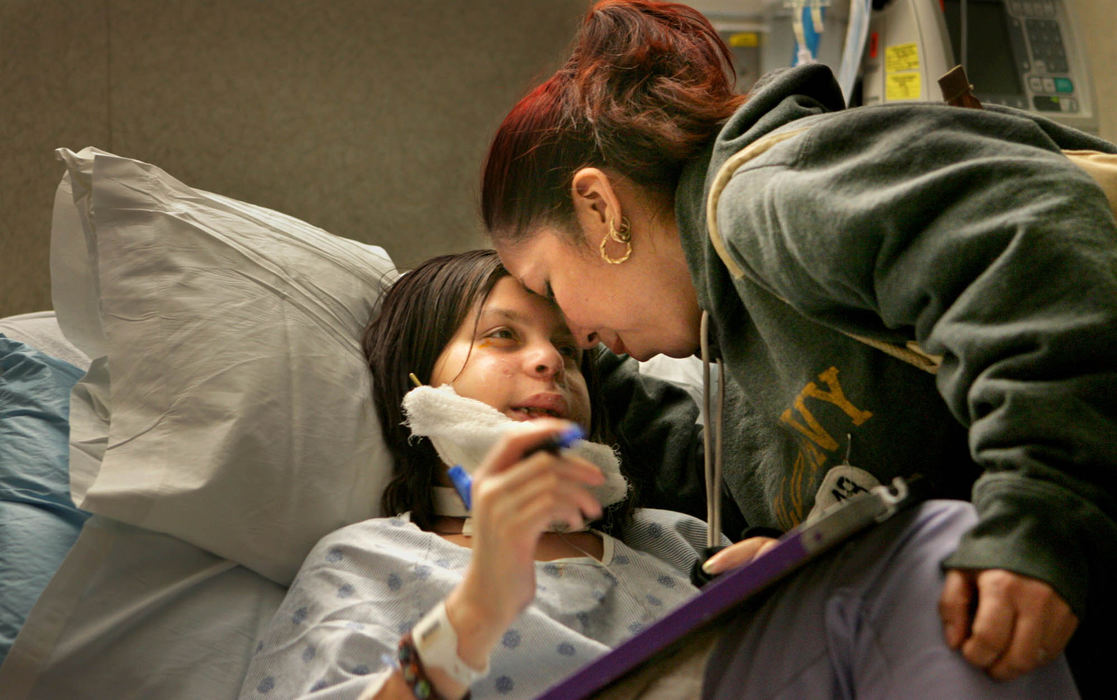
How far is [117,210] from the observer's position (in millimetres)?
1142

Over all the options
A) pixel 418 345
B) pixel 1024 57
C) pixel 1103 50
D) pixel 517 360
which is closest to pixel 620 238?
pixel 517 360

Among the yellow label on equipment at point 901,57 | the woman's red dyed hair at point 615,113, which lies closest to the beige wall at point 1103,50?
the yellow label on equipment at point 901,57

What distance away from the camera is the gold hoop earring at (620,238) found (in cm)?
99

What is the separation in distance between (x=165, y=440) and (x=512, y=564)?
0.60 metres

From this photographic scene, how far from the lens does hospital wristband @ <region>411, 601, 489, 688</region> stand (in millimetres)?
623

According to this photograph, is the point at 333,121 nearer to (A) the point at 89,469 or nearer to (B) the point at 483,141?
(B) the point at 483,141

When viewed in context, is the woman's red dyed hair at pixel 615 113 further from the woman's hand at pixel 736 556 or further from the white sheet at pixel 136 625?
the white sheet at pixel 136 625

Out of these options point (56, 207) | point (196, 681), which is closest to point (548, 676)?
point (196, 681)

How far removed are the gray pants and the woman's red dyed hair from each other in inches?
17.5

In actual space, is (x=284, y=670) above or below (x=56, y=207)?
below

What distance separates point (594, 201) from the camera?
987 millimetres

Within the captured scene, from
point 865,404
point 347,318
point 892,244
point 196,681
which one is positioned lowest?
point 196,681

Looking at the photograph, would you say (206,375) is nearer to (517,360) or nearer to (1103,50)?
(517,360)

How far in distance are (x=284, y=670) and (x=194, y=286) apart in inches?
18.5
